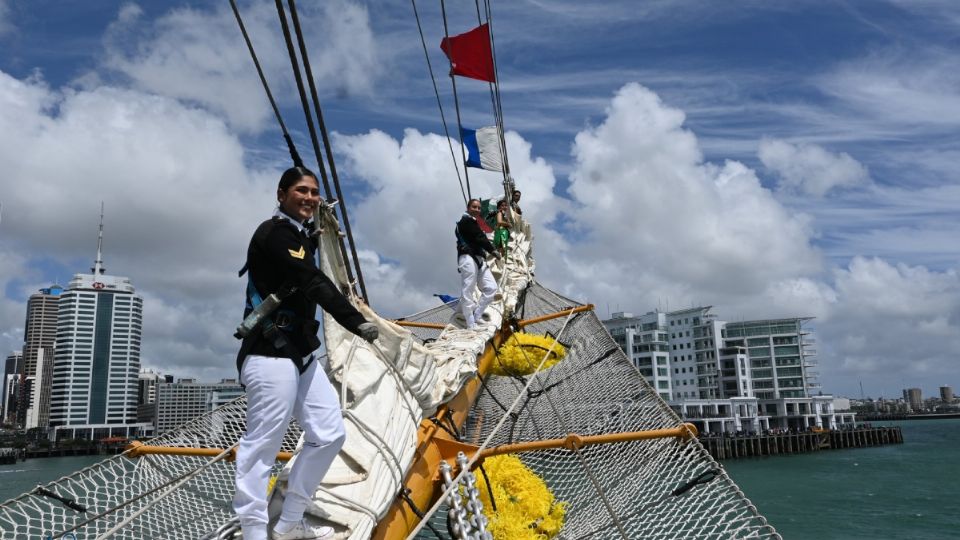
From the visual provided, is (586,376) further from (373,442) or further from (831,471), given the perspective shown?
(831,471)

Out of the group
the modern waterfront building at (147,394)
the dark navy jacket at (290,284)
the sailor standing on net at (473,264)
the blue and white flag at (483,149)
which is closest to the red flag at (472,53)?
the blue and white flag at (483,149)

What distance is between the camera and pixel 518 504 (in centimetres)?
595

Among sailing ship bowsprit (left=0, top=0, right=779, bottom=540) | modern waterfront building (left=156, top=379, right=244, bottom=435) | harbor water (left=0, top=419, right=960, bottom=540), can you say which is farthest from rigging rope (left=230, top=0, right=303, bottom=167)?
modern waterfront building (left=156, top=379, right=244, bottom=435)

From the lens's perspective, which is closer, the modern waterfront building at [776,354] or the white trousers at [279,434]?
the white trousers at [279,434]

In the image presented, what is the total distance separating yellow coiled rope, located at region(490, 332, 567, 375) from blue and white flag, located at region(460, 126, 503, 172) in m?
3.60

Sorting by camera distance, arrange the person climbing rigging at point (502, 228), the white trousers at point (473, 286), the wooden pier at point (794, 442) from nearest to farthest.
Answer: the white trousers at point (473, 286) → the person climbing rigging at point (502, 228) → the wooden pier at point (794, 442)

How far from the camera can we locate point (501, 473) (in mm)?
6348

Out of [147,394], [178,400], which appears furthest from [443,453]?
[147,394]

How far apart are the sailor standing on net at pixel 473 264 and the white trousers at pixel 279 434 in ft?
13.5

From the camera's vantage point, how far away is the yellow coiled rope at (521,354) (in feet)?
25.5

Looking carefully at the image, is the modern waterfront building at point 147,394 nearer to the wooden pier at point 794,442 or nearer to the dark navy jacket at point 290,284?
the wooden pier at point 794,442

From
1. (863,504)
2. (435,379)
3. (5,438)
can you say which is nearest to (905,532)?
(863,504)

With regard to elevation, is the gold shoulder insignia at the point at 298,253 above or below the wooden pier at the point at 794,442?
above

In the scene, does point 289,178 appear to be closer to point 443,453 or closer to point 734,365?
point 443,453
